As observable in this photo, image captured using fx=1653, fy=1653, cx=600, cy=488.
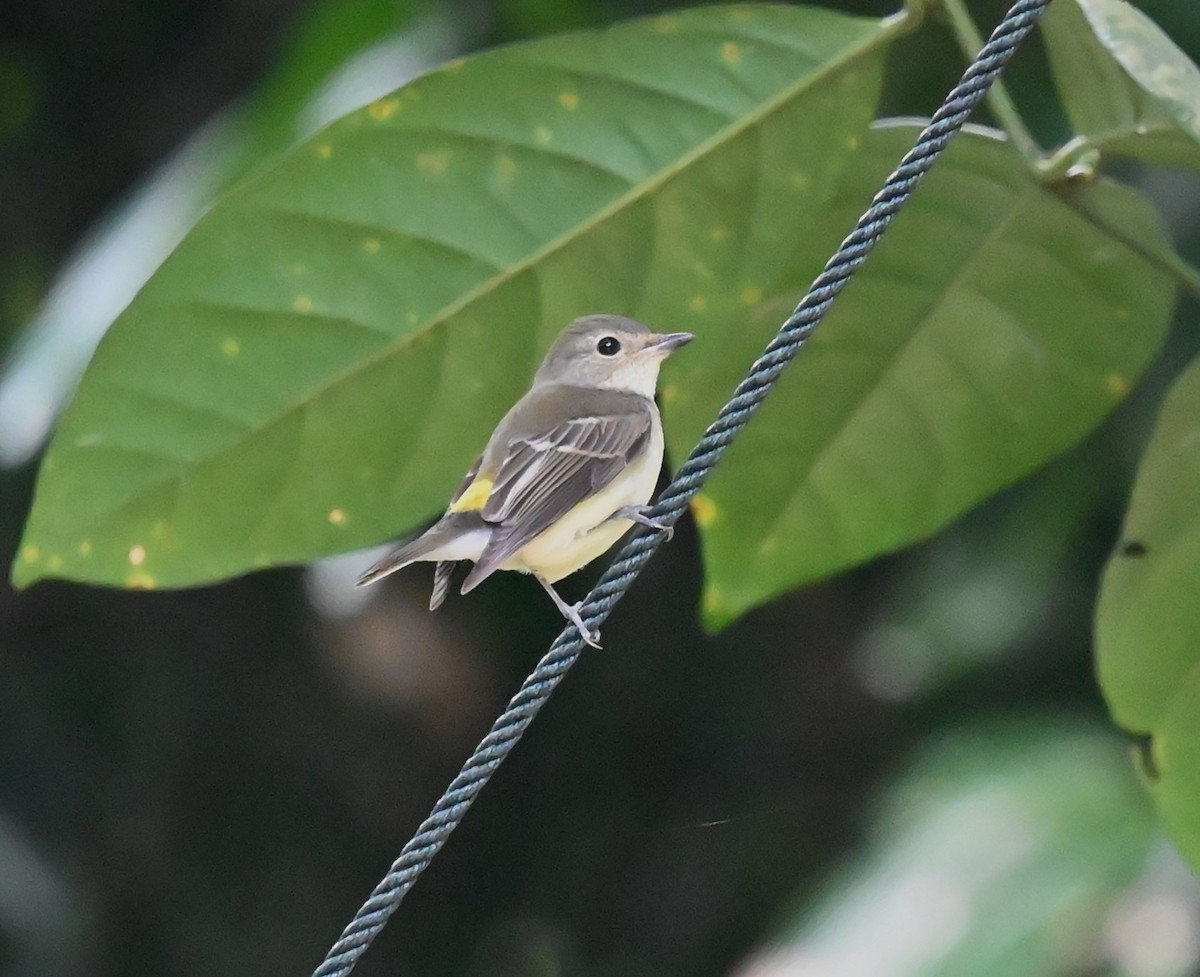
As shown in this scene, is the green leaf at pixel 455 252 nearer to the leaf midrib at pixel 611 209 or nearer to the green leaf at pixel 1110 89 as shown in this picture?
the leaf midrib at pixel 611 209

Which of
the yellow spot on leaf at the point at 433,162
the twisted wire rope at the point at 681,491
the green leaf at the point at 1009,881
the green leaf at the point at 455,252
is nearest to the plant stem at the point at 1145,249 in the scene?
the green leaf at the point at 455,252

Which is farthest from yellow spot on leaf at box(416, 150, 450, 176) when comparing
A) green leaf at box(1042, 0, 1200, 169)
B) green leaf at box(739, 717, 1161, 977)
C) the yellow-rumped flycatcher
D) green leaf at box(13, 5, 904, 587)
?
green leaf at box(739, 717, 1161, 977)

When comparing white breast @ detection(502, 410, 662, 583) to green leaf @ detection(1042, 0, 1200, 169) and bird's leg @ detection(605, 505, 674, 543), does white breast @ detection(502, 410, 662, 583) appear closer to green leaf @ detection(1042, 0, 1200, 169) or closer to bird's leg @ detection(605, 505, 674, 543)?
→ bird's leg @ detection(605, 505, 674, 543)

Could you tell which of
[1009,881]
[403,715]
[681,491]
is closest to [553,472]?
[681,491]

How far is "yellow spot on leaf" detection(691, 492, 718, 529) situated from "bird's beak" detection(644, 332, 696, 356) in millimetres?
118

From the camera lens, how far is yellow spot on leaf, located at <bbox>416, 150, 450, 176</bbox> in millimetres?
1149

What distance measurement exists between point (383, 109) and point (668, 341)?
10.4 inches

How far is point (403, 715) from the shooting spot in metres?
3.06

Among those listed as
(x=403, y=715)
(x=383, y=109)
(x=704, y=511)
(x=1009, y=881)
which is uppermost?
(x=383, y=109)

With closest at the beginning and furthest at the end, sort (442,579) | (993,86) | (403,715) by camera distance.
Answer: (993,86)
(442,579)
(403,715)

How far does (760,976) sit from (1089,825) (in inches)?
15.3

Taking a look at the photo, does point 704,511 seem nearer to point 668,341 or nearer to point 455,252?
point 668,341

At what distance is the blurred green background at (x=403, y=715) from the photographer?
8.52 ft

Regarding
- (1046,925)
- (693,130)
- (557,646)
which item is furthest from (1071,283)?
(1046,925)
